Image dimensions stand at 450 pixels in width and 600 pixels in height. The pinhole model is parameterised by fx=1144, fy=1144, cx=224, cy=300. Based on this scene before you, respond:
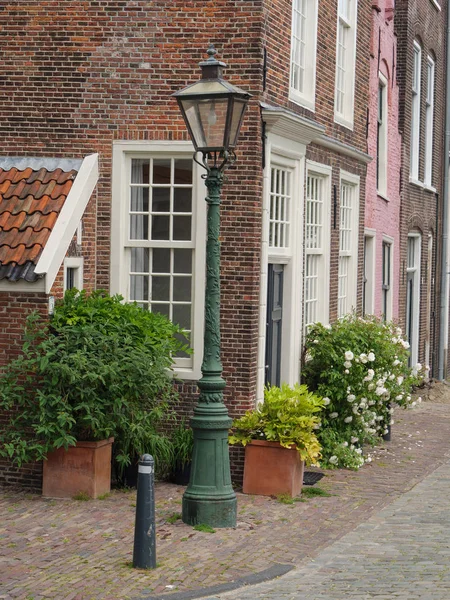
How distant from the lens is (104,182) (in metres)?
12.0

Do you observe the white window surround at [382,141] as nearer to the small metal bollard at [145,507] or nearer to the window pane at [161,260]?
the window pane at [161,260]

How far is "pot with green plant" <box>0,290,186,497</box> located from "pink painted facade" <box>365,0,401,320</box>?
9.04 m

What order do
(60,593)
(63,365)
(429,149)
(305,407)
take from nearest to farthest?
(60,593)
(63,365)
(305,407)
(429,149)

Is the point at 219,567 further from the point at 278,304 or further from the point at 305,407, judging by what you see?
the point at 278,304

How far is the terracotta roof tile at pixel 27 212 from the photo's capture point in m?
10.7

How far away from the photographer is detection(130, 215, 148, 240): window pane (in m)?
12.1

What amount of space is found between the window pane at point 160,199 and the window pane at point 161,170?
0.34 ft

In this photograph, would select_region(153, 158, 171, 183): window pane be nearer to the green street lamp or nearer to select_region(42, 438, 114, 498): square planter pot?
the green street lamp

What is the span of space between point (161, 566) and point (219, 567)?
425 millimetres

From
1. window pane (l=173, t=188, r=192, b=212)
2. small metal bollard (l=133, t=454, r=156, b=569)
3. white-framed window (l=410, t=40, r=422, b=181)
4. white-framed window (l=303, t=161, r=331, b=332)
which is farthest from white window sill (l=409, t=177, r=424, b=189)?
small metal bollard (l=133, t=454, r=156, b=569)

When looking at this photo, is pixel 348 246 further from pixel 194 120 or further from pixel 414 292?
pixel 414 292

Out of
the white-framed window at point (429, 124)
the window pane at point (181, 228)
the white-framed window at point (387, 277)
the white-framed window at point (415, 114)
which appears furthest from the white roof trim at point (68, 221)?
the white-framed window at point (429, 124)

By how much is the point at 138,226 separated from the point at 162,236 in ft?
0.94

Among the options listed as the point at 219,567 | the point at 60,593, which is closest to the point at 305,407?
the point at 219,567
